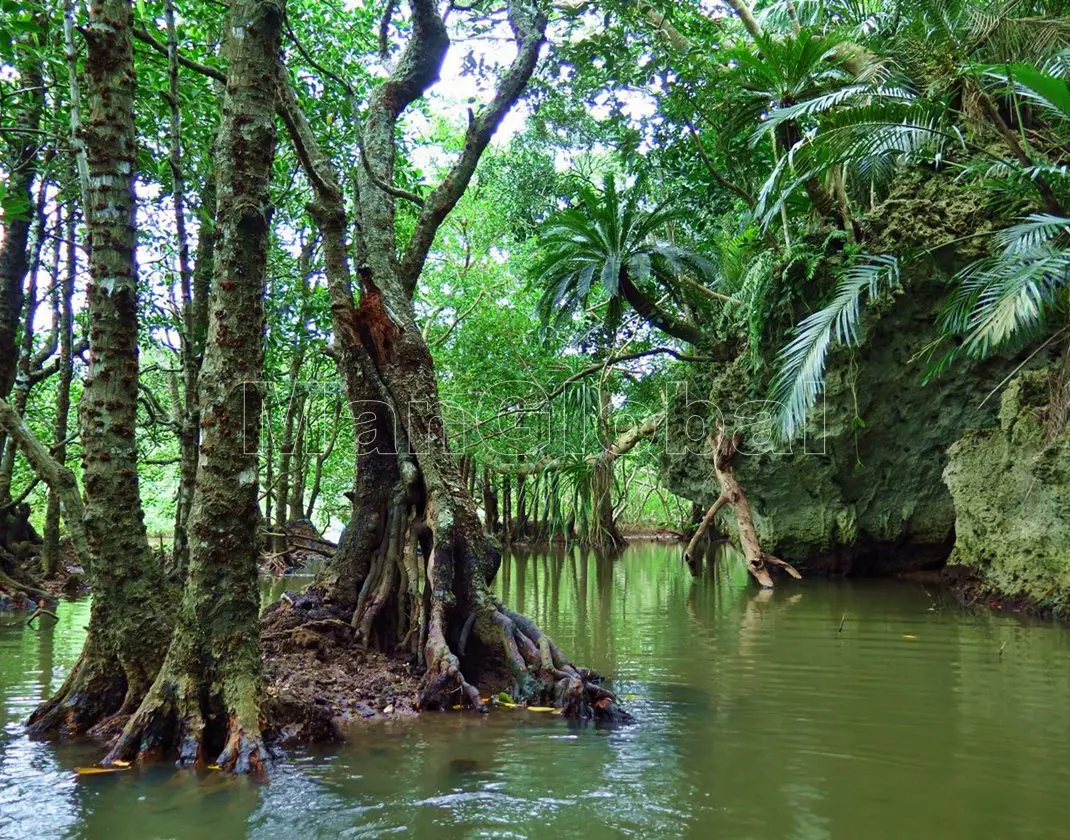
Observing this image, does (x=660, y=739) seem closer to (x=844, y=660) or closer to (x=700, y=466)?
(x=844, y=660)

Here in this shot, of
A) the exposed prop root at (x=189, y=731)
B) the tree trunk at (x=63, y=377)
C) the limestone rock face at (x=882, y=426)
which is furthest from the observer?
the limestone rock face at (x=882, y=426)

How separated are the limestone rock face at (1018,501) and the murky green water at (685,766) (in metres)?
2.07

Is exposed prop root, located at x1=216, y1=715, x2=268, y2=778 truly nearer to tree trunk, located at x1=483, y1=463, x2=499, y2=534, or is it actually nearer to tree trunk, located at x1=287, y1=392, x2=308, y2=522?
tree trunk, located at x1=287, y1=392, x2=308, y2=522

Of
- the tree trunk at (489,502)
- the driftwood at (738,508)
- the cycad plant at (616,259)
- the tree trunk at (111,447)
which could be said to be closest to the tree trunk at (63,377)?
the tree trunk at (111,447)

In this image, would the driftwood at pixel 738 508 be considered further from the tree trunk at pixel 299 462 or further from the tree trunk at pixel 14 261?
the tree trunk at pixel 14 261

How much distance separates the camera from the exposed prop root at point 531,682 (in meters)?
5.24

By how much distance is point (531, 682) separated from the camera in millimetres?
5594

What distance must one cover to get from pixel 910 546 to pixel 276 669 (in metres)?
12.3

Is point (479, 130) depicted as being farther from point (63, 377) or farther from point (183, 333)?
point (63, 377)

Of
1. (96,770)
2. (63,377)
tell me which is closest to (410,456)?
(96,770)

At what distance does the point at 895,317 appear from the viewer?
39.8 feet

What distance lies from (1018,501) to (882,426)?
365 centimetres

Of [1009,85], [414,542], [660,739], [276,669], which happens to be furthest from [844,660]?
[1009,85]

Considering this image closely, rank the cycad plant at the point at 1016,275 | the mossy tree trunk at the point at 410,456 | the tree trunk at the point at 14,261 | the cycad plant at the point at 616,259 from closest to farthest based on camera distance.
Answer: the mossy tree trunk at the point at 410,456, the cycad plant at the point at 1016,275, the tree trunk at the point at 14,261, the cycad plant at the point at 616,259
